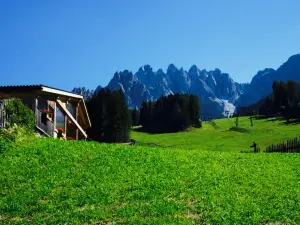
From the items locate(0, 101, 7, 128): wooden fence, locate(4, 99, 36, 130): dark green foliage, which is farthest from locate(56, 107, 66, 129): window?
locate(4, 99, 36, 130): dark green foliage

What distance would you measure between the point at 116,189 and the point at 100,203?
1830 mm

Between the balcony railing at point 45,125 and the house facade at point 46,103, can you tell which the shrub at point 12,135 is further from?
the balcony railing at point 45,125

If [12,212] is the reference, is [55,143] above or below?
above

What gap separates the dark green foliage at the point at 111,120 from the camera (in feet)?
245

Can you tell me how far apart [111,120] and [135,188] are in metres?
59.8

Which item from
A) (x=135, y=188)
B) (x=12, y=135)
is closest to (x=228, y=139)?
(x=12, y=135)

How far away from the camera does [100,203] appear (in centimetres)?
1391

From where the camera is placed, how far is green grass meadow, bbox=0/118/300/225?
1267 centimetres

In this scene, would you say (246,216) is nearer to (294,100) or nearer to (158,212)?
(158,212)

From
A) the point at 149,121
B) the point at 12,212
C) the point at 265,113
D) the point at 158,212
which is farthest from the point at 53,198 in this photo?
the point at 265,113

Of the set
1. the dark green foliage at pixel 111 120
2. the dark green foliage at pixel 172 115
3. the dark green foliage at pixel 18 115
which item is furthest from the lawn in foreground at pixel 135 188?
the dark green foliage at pixel 172 115

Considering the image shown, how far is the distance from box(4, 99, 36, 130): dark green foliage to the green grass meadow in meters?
1.20

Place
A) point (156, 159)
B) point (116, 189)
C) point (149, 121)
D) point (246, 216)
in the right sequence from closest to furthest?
point (246, 216) → point (116, 189) → point (156, 159) → point (149, 121)

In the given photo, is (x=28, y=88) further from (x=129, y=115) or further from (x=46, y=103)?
(x=129, y=115)
